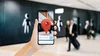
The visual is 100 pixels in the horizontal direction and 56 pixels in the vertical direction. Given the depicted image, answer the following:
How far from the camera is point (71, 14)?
18188 millimetres

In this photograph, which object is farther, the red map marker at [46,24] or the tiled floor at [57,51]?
the tiled floor at [57,51]

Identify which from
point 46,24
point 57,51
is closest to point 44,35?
point 46,24

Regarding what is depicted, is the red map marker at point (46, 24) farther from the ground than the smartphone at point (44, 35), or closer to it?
farther from the ground

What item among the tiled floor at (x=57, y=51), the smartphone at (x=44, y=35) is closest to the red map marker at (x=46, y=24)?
the smartphone at (x=44, y=35)

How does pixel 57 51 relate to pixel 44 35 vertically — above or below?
below

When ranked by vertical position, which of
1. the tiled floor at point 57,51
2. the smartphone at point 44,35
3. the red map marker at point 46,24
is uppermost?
the red map marker at point 46,24

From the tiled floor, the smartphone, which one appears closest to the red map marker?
the smartphone

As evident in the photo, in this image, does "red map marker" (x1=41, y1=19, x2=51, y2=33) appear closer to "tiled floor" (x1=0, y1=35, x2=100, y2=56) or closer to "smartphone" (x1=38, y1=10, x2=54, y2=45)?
"smartphone" (x1=38, y1=10, x2=54, y2=45)

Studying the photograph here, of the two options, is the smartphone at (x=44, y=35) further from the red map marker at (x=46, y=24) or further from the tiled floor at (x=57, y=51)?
the tiled floor at (x=57, y=51)

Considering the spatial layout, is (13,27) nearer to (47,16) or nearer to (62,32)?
(62,32)

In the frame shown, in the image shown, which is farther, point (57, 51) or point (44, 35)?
point (57, 51)

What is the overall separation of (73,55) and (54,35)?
6.09 meters

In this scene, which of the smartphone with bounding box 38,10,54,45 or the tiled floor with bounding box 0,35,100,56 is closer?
the smartphone with bounding box 38,10,54,45

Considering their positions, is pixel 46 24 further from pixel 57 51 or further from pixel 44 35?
pixel 57 51
